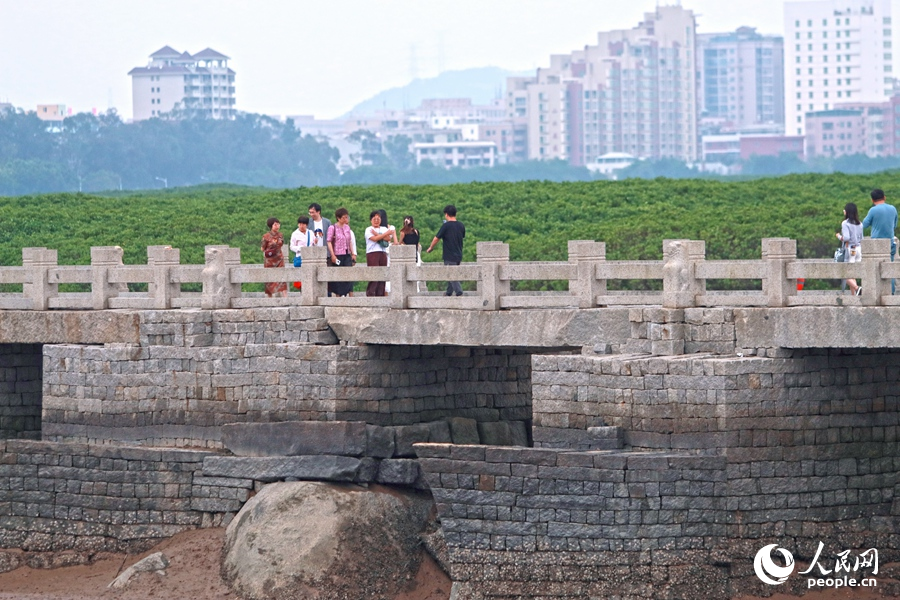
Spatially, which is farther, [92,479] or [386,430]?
[92,479]

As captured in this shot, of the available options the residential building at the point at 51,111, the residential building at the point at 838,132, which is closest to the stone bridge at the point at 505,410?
the residential building at the point at 51,111

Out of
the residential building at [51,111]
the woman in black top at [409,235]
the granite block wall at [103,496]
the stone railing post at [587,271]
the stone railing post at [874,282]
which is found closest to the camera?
the stone railing post at [874,282]

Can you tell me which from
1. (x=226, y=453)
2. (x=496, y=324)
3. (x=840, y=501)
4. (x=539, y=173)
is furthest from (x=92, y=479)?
(x=539, y=173)

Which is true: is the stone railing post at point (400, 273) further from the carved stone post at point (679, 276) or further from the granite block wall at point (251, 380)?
the carved stone post at point (679, 276)

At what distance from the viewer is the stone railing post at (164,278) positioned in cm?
2183

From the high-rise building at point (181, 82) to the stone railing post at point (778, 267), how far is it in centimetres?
17291

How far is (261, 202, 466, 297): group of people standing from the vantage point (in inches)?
834

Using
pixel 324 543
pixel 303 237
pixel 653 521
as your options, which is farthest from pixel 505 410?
pixel 653 521

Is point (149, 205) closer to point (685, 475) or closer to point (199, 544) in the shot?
point (199, 544)

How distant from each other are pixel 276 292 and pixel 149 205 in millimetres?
19886

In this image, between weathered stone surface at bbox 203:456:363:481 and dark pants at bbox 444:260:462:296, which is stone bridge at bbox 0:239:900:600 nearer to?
weathered stone surface at bbox 203:456:363:481

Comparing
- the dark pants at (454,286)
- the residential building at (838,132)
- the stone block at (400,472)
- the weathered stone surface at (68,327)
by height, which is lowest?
the stone block at (400,472)

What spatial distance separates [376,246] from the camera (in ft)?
70.7

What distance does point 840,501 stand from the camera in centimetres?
1781
